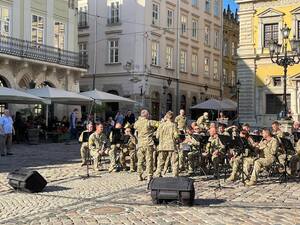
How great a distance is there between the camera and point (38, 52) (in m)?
31.6

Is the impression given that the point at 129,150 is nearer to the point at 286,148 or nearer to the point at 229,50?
the point at 286,148

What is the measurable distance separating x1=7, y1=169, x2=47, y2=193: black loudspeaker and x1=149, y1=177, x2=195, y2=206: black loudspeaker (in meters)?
2.80

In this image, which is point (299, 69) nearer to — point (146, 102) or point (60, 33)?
point (146, 102)

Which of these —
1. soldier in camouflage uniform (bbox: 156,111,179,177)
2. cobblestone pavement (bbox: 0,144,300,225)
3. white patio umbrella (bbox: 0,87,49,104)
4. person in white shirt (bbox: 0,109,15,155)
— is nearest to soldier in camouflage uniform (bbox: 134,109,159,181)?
soldier in camouflage uniform (bbox: 156,111,179,177)

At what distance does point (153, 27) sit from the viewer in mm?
41188

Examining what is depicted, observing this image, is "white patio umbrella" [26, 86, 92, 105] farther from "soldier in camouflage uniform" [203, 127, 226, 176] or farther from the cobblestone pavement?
"soldier in camouflage uniform" [203, 127, 226, 176]

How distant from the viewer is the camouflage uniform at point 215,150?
1394 cm

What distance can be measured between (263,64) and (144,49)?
8972mm

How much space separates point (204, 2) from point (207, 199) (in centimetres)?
4189

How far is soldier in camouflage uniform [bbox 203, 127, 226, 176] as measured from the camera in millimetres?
13945

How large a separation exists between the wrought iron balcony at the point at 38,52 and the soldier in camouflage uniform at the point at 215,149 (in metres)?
17.5

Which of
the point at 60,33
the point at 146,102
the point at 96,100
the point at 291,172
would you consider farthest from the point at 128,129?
the point at 146,102

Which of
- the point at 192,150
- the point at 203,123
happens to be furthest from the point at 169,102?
the point at 192,150

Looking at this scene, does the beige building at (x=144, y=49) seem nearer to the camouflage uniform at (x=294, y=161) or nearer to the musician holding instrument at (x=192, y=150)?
the musician holding instrument at (x=192, y=150)
